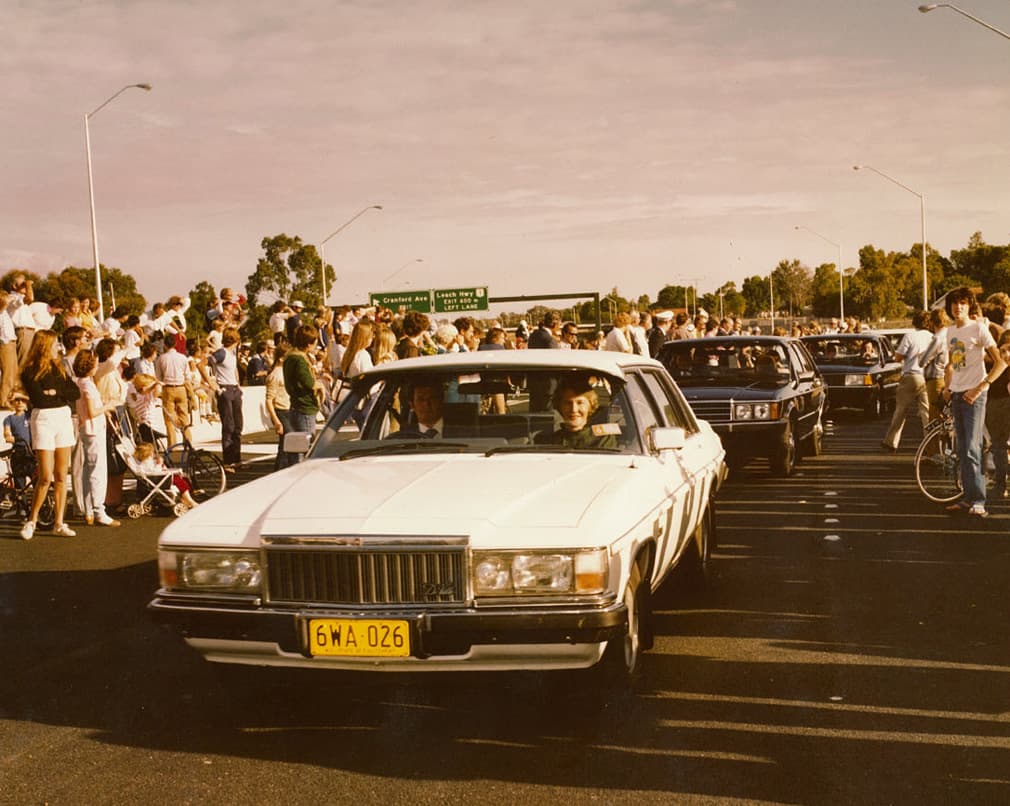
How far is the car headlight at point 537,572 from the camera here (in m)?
4.68

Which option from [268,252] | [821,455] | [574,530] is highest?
[268,252]

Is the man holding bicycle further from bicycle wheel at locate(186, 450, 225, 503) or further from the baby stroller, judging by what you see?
bicycle wheel at locate(186, 450, 225, 503)

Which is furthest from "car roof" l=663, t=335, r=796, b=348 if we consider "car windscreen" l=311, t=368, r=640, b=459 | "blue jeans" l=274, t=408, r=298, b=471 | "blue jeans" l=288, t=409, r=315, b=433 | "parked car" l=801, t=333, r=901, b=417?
"car windscreen" l=311, t=368, r=640, b=459

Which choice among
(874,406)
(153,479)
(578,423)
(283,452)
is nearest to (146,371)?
(153,479)

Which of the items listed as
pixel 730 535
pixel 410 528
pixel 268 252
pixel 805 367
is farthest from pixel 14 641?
pixel 268 252

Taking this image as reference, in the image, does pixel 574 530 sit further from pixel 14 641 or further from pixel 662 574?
pixel 14 641

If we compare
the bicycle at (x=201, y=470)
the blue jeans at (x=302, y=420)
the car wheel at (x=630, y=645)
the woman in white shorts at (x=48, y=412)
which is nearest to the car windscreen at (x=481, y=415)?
the car wheel at (x=630, y=645)

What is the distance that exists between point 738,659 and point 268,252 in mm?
69227

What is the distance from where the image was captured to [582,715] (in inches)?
200

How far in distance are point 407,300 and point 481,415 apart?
50837 millimetres

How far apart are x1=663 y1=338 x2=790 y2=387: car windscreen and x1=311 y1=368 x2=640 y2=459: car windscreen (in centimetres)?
862

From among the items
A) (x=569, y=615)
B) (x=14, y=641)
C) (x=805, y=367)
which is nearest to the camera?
(x=569, y=615)

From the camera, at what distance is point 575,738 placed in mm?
4801

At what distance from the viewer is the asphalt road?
4.32 m
